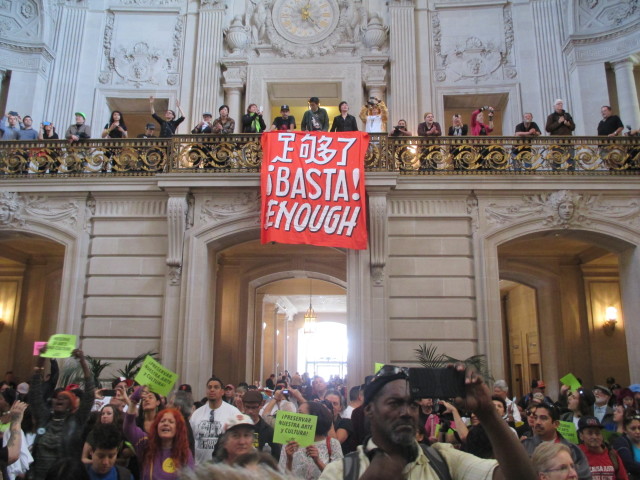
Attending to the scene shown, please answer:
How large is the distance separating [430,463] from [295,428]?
283 centimetres

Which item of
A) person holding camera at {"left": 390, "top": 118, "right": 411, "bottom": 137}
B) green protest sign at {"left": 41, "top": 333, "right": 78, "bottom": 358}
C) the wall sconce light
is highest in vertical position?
person holding camera at {"left": 390, "top": 118, "right": 411, "bottom": 137}

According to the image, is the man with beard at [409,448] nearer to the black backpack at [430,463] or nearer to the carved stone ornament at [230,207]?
the black backpack at [430,463]

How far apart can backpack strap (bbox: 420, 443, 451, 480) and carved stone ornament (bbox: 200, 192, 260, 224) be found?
9859 mm

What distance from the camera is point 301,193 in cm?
1168

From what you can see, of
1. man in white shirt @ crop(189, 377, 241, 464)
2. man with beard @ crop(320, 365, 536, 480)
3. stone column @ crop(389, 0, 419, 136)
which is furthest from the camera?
stone column @ crop(389, 0, 419, 136)

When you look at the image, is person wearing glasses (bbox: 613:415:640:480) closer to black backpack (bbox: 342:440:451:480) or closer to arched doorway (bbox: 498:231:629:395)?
black backpack (bbox: 342:440:451:480)

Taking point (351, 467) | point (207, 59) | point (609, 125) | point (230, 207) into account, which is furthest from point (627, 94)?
point (351, 467)

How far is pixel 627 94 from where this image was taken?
1579 centimetres

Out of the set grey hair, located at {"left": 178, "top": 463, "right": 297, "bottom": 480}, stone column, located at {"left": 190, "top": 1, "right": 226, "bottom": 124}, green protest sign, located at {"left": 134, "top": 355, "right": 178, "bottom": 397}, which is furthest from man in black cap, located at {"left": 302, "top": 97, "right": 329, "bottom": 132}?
grey hair, located at {"left": 178, "top": 463, "right": 297, "bottom": 480}

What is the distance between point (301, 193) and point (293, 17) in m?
7.77

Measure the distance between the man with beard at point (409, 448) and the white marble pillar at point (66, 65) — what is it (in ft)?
53.2

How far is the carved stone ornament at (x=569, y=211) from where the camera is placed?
39.0ft

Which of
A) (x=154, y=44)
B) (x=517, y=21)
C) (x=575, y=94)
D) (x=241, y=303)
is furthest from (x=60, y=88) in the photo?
(x=575, y=94)

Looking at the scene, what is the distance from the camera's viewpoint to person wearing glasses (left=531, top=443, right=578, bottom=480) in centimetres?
344
